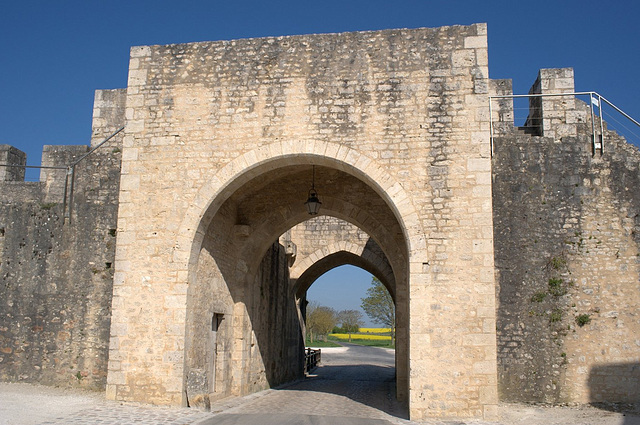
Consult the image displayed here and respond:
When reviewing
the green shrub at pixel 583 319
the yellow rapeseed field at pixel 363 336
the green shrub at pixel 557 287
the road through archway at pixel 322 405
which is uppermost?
the green shrub at pixel 557 287

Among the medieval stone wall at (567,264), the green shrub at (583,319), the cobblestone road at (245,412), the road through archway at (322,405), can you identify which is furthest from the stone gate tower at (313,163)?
the green shrub at (583,319)

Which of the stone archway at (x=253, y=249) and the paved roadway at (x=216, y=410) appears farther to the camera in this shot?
the stone archway at (x=253, y=249)

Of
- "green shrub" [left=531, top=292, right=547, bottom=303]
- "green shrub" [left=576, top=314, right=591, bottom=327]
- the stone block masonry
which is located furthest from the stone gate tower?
"green shrub" [left=576, top=314, right=591, bottom=327]

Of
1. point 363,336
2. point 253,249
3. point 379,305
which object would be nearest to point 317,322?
point 379,305

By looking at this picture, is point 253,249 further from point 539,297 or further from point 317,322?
point 317,322

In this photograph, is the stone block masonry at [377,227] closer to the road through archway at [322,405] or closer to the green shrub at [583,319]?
the green shrub at [583,319]

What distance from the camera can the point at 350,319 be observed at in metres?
58.1

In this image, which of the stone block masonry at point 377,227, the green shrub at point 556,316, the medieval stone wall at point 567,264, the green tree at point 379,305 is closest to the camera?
the stone block masonry at point 377,227

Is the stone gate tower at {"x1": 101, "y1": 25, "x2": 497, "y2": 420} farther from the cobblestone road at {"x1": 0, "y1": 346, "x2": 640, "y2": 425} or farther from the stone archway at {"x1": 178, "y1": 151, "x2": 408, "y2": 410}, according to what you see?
the cobblestone road at {"x1": 0, "y1": 346, "x2": 640, "y2": 425}

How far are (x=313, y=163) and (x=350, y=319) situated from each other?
1985 inches

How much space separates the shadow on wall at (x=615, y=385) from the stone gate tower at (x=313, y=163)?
2268 mm

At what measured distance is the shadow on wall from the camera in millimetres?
8773

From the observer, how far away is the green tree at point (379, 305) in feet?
125

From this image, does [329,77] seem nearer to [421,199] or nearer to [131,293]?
[421,199]
